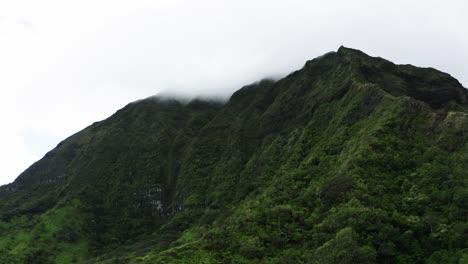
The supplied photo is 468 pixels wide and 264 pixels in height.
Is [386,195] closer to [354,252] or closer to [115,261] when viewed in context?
[354,252]

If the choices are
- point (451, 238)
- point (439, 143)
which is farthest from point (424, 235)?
point (439, 143)

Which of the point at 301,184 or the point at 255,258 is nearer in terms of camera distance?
the point at 255,258

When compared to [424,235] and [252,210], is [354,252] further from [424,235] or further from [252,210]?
[252,210]

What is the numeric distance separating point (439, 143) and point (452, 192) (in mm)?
26653

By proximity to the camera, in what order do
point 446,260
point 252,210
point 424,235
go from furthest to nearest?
point 252,210, point 424,235, point 446,260

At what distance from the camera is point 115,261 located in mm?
195125

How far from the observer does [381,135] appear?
17288 cm

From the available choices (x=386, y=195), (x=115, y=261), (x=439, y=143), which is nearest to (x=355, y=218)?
(x=386, y=195)

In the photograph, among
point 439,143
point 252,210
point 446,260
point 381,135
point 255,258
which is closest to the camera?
point 446,260

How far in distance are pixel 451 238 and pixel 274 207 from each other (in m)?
59.2

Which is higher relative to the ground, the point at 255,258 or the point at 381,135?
the point at 381,135

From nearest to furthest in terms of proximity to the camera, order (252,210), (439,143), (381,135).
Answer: (439,143) < (381,135) < (252,210)

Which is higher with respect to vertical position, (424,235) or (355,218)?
(355,218)

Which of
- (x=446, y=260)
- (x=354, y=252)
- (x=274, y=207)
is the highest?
(x=274, y=207)
